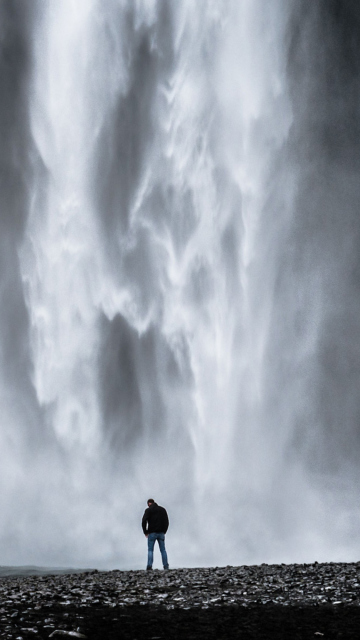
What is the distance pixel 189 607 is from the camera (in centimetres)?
1052

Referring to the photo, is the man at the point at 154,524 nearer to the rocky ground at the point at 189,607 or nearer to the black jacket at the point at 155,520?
the black jacket at the point at 155,520

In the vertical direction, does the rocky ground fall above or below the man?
below

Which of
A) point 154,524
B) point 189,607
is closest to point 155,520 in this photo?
point 154,524

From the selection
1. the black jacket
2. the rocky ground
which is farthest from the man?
the rocky ground

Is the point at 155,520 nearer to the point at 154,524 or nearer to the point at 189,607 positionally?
the point at 154,524

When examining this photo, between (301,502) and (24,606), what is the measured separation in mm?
45719

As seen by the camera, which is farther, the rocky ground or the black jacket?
the black jacket

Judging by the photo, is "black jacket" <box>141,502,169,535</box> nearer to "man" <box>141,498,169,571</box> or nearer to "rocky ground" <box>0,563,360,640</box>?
"man" <box>141,498,169,571</box>

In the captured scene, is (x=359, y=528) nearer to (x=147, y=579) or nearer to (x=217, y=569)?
(x=217, y=569)

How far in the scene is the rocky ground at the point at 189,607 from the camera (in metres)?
8.70

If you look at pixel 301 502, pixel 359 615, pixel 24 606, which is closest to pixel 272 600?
pixel 359 615

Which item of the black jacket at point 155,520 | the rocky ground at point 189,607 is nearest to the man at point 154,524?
the black jacket at point 155,520

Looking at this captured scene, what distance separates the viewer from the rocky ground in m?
8.70

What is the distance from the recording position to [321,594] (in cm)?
1174
